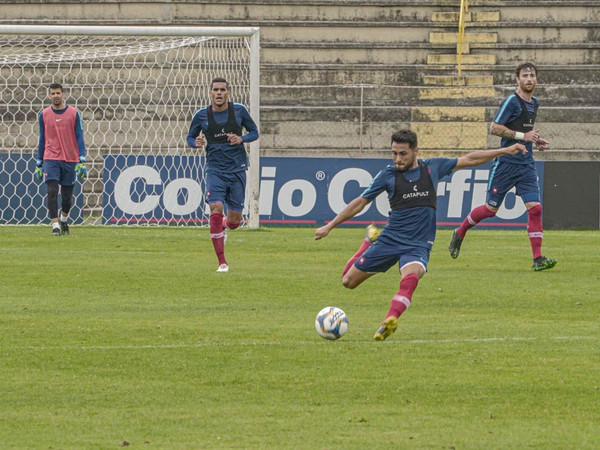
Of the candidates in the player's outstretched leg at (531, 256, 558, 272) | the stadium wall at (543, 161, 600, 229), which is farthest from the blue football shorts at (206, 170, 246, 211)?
the stadium wall at (543, 161, 600, 229)

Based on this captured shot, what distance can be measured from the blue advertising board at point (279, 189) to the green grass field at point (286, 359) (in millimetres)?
7155

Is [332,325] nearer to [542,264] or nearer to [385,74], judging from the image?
[542,264]

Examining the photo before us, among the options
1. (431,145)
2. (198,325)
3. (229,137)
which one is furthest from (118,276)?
(431,145)

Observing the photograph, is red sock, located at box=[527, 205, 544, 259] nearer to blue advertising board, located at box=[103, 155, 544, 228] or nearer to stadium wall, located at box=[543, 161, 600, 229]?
blue advertising board, located at box=[103, 155, 544, 228]

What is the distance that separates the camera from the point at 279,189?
21984 millimetres

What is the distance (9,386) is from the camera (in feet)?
23.1

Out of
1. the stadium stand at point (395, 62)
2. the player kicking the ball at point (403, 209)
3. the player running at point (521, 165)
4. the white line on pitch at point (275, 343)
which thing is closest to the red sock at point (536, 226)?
the player running at point (521, 165)

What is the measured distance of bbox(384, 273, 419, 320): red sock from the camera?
8.70 metres

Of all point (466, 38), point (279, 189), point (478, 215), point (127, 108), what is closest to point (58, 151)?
point (279, 189)

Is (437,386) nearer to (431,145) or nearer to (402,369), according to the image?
(402,369)

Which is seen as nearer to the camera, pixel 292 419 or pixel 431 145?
pixel 292 419

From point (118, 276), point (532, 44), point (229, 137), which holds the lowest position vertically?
point (118, 276)

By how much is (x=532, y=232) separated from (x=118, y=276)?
15.7ft

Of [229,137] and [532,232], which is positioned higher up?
[229,137]
